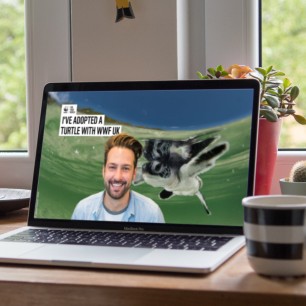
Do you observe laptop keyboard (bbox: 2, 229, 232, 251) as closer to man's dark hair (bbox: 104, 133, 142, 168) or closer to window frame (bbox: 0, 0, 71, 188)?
man's dark hair (bbox: 104, 133, 142, 168)

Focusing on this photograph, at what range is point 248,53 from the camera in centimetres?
138

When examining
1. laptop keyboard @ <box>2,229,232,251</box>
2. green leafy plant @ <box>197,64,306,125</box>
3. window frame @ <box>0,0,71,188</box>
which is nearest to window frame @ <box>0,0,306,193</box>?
window frame @ <box>0,0,71,188</box>

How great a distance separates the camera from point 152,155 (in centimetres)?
106

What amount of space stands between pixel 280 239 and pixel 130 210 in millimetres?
319

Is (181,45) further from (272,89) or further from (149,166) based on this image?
(149,166)

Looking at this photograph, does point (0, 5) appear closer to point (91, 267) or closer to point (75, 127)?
point (75, 127)

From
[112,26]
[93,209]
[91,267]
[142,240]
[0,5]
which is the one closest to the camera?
[91,267]

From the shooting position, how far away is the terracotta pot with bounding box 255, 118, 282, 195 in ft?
3.83

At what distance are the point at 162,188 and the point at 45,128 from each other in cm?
23

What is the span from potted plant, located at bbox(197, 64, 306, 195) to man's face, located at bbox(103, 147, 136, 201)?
23 cm

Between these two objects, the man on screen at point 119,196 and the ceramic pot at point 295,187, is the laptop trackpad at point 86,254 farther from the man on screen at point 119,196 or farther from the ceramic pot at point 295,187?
the ceramic pot at point 295,187

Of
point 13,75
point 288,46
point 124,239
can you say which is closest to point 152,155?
point 124,239

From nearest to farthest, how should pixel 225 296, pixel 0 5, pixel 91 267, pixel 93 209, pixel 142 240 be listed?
1. pixel 225 296
2. pixel 91 267
3. pixel 142 240
4. pixel 93 209
5. pixel 0 5

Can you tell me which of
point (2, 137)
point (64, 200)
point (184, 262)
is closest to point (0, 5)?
point (2, 137)
